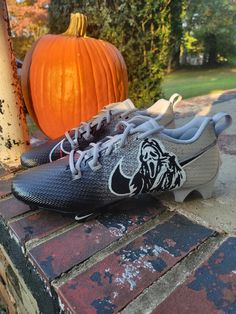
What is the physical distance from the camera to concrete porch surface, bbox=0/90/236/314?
1.58 feet

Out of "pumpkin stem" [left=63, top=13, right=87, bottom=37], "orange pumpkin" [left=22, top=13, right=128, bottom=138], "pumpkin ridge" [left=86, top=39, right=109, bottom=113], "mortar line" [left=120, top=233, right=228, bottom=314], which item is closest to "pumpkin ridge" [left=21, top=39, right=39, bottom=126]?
"orange pumpkin" [left=22, top=13, right=128, bottom=138]

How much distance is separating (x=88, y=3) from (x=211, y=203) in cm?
225

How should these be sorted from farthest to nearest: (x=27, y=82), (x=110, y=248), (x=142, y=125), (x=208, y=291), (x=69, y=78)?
1. (x=27, y=82)
2. (x=69, y=78)
3. (x=142, y=125)
4. (x=110, y=248)
5. (x=208, y=291)

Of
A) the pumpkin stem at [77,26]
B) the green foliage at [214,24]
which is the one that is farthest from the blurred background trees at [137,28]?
the green foliage at [214,24]

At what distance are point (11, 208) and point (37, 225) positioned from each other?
0.14 metres

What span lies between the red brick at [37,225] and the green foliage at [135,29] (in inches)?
82.7

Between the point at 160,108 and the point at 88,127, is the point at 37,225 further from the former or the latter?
the point at 160,108

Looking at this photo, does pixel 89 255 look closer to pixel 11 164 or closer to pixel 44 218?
pixel 44 218

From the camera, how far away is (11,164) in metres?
1.11

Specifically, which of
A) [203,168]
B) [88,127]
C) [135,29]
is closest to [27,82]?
[88,127]

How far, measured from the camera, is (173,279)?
522mm

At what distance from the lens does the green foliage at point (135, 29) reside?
8.11 feet

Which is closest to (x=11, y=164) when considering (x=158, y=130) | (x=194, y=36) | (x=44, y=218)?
(x=44, y=218)

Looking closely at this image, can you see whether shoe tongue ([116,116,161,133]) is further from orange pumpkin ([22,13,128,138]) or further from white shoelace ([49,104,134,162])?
orange pumpkin ([22,13,128,138])
